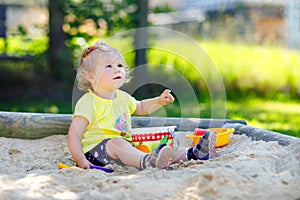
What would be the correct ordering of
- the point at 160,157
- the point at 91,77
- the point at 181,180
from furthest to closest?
the point at 91,77
the point at 160,157
the point at 181,180

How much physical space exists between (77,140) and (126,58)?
13.4ft

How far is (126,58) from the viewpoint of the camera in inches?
273

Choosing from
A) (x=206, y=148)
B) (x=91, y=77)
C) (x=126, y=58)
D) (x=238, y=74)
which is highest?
(x=91, y=77)

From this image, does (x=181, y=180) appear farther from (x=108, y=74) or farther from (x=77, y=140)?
(x=108, y=74)

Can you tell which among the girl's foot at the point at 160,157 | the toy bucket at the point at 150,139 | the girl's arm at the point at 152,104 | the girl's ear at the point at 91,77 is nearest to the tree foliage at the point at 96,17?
the girl's arm at the point at 152,104

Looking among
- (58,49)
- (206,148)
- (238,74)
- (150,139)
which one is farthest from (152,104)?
(238,74)

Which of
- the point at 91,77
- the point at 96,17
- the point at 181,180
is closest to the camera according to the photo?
the point at 181,180

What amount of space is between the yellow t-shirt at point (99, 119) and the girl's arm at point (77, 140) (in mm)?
32

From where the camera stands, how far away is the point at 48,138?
3762 millimetres

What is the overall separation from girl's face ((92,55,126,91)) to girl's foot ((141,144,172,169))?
0.52 meters

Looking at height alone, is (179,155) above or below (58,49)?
above

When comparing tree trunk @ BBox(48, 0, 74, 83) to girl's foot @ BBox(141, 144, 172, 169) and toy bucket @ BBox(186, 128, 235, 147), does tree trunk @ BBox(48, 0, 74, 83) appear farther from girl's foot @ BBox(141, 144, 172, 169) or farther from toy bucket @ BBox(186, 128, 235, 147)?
girl's foot @ BBox(141, 144, 172, 169)

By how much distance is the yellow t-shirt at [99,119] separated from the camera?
3.04 metres

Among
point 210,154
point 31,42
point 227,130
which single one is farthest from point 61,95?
point 210,154
